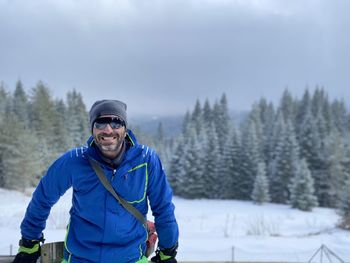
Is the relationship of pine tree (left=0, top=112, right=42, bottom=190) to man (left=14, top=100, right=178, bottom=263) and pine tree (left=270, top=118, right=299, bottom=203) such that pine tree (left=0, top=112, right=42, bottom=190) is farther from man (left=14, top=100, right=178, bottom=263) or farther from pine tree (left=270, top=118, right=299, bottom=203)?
man (left=14, top=100, right=178, bottom=263)

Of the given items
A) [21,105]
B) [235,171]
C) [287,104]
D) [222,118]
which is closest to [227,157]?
[235,171]

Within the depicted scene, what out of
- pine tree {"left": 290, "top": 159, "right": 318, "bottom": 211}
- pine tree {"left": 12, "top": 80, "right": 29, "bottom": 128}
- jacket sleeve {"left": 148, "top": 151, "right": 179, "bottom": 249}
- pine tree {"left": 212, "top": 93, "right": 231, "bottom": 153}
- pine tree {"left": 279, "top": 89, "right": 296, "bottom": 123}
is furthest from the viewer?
pine tree {"left": 279, "top": 89, "right": 296, "bottom": 123}

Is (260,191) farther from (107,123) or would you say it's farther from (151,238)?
(107,123)

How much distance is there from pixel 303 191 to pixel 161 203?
3402 centimetres

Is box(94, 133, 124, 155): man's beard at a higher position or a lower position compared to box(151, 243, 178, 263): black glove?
higher

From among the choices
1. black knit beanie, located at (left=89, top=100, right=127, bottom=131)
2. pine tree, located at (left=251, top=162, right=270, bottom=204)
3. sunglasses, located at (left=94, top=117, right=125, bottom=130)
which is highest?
black knit beanie, located at (left=89, top=100, right=127, bottom=131)

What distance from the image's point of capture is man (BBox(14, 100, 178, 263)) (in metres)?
2.52

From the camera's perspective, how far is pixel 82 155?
2576 millimetres

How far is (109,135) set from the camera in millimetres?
2521

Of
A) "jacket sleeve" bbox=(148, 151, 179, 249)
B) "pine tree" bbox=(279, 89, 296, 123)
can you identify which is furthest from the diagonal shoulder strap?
"pine tree" bbox=(279, 89, 296, 123)

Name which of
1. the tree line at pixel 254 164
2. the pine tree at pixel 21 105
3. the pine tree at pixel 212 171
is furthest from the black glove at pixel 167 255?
the pine tree at pixel 21 105

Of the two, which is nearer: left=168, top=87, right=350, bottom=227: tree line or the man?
the man

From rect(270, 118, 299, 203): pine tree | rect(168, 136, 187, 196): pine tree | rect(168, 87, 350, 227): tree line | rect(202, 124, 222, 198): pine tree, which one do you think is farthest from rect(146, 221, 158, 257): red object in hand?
rect(202, 124, 222, 198): pine tree

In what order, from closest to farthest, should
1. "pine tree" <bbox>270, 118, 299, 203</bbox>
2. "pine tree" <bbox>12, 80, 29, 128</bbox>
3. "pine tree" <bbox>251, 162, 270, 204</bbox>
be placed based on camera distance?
1. "pine tree" <bbox>251, 162, 270, 204</bbox>
2. "pine tree" <bbox>270, 118, 299, 203</bbox>
3. "pine tree" <bbox>12, 80, 29, 128</bbox>
